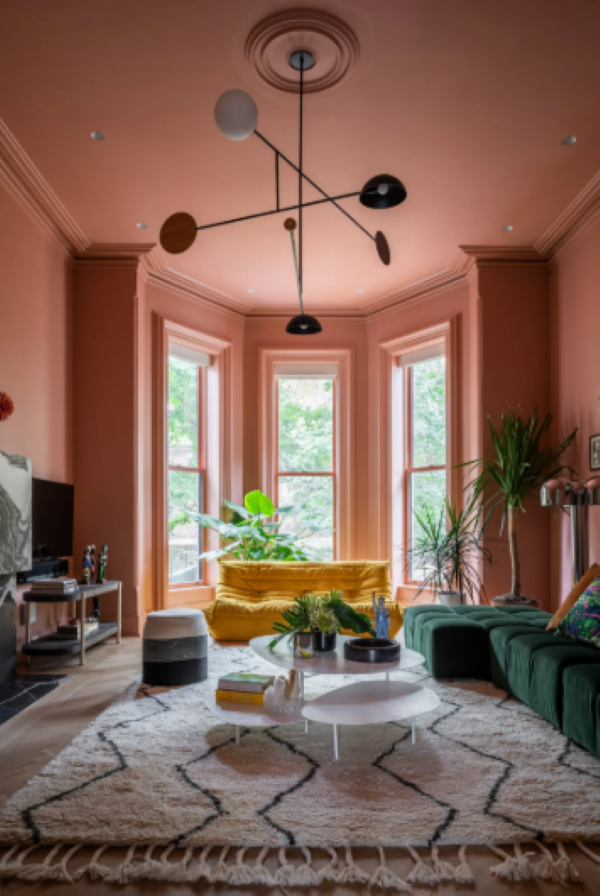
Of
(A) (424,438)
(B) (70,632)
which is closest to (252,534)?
(A) (424,438)

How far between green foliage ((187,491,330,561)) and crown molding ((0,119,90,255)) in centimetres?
270

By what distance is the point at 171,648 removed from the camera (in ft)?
13.4

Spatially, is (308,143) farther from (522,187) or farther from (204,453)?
(204,453)

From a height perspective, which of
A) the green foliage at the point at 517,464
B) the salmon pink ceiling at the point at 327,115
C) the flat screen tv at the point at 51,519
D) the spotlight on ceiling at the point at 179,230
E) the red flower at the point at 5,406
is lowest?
the flat screen tv at the point at 51,519

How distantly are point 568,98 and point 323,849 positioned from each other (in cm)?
391

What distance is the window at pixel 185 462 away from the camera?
7.00 m

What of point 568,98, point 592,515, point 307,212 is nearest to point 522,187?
point 568,98

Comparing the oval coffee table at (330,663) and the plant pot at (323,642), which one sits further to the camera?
the plant pot at (323,642)

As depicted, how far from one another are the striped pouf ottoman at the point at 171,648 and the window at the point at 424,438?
3.35 m

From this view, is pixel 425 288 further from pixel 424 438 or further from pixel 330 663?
pixel 330 663

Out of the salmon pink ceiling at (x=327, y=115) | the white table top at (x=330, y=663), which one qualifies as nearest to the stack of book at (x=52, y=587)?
the white table top at (x=330, y=663)

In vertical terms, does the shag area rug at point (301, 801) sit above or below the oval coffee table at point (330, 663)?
below

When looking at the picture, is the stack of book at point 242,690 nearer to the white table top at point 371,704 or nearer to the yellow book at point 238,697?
the yellow book at point 238,697

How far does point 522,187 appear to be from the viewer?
498 centimetres
